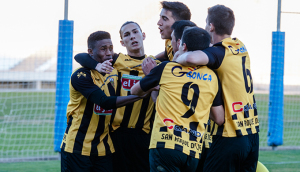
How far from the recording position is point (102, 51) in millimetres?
3717

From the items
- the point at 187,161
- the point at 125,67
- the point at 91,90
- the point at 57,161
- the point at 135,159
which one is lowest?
the point at 57,161

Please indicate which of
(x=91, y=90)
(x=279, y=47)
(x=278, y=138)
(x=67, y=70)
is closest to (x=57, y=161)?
(x=67, y=70)

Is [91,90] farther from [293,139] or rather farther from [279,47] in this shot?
[293,139]

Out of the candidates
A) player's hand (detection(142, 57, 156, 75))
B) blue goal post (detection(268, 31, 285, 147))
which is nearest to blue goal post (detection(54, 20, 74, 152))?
player's hand (detection(142, 57, 156, 75))

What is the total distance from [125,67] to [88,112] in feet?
2.16

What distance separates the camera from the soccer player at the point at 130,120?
3.90 metres

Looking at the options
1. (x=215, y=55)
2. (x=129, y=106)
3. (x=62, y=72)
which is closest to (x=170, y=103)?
(x=215, y=55)

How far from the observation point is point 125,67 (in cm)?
392

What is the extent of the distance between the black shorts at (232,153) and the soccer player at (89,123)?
1056 mm

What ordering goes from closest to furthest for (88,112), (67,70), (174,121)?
1. (174,121)
2. (88,112)
3. (67,70)

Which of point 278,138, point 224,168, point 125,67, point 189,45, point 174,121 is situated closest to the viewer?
point 174,121

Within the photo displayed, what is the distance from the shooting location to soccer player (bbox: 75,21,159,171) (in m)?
3.90

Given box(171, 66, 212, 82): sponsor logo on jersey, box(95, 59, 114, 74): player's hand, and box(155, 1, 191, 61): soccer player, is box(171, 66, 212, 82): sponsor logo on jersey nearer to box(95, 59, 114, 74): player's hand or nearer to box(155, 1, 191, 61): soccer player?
box(95, 59, 114, 74): player's hand

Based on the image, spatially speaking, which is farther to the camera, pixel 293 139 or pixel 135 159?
pixel 293 139
